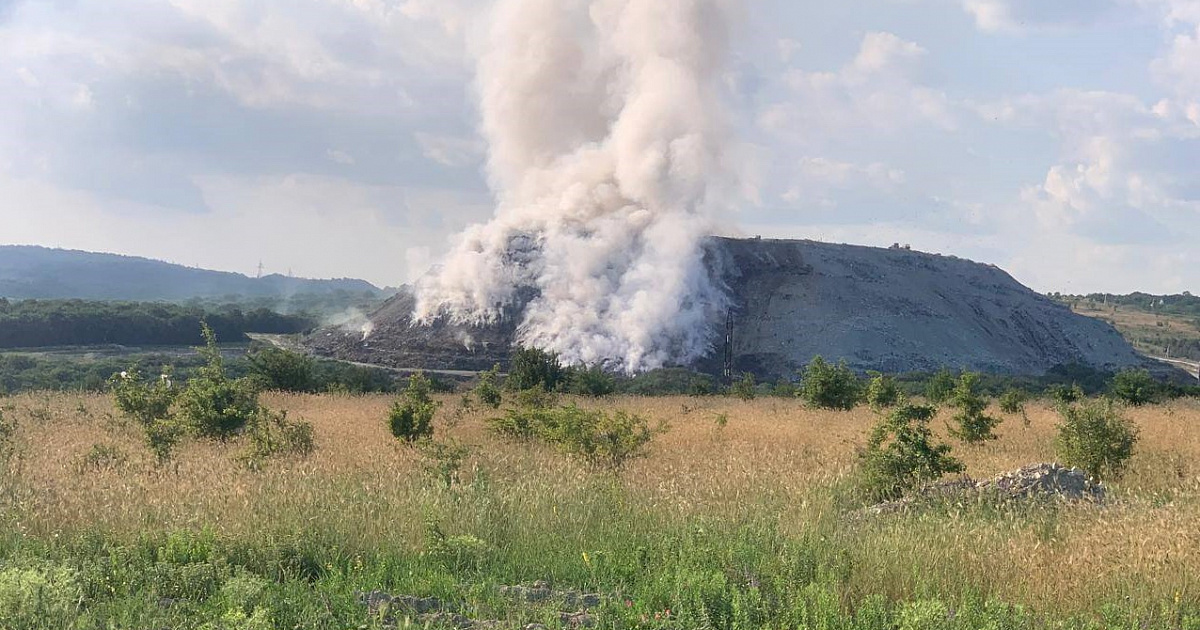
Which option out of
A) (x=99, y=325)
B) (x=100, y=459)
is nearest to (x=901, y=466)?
(x=100, y=459)

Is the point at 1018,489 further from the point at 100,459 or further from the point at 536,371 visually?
the point at 536,371

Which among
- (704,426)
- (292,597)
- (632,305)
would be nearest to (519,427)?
(704,426)

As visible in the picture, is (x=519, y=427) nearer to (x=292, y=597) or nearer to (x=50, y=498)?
(x=50, y=498)

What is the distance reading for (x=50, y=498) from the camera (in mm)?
7117

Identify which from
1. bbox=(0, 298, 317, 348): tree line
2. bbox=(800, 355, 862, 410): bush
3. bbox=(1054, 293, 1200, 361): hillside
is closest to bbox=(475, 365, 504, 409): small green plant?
bbox=(800, 355, 862, 410): bush

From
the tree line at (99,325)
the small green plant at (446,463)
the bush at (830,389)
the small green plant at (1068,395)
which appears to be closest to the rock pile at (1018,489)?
the small green plant at (446,463)

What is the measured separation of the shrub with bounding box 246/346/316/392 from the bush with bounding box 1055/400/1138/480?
21802 mm

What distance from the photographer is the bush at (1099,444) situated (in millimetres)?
10734

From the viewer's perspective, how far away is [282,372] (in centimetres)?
2727

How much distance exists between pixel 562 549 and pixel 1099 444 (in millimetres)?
7828

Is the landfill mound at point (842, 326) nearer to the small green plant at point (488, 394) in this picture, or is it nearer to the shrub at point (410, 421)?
the small green plant at point (488, 394)

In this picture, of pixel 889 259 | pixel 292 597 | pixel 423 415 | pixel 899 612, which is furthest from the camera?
pixel 889 259

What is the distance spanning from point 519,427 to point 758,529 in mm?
7585

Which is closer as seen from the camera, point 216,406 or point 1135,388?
point 216,406
